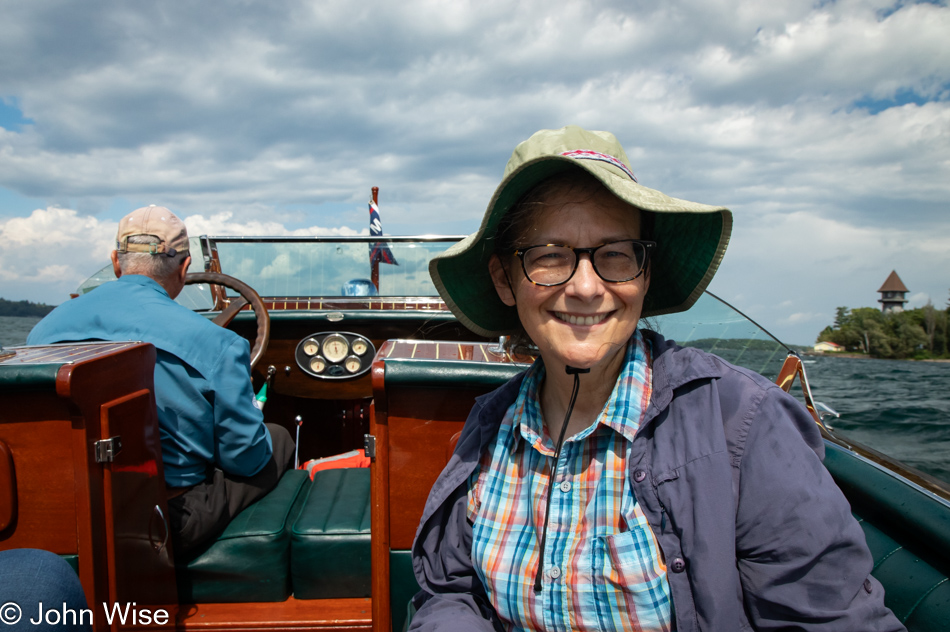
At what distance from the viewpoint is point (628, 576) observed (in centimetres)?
98

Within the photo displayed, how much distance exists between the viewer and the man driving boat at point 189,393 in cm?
199

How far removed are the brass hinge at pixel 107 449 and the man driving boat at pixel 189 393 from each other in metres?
0.39

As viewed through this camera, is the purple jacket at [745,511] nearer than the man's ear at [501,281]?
Yes

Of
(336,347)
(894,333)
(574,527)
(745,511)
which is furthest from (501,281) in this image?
(894,333)

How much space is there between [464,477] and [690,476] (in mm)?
490

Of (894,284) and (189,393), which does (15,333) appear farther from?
(894,284)

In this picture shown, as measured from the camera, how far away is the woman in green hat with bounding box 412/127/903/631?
0.89 meters

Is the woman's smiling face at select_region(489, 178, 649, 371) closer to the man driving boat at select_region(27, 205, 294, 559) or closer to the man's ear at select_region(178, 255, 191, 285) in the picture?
the man driving boat at select_region(27, 205, 294, 559)

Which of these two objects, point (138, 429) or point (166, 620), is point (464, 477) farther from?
point (166, 620)

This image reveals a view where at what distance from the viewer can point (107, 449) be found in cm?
157

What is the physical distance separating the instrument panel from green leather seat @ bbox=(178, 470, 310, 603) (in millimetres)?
1934

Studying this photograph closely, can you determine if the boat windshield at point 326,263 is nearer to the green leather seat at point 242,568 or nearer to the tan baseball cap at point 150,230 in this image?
the tan baseball cap at point 150,230

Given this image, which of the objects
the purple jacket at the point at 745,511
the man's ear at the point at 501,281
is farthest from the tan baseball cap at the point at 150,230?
the purple jacket at the point at 745,511

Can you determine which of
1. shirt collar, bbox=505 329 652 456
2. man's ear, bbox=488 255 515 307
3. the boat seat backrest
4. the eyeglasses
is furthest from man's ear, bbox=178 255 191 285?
the boat seat backrest
